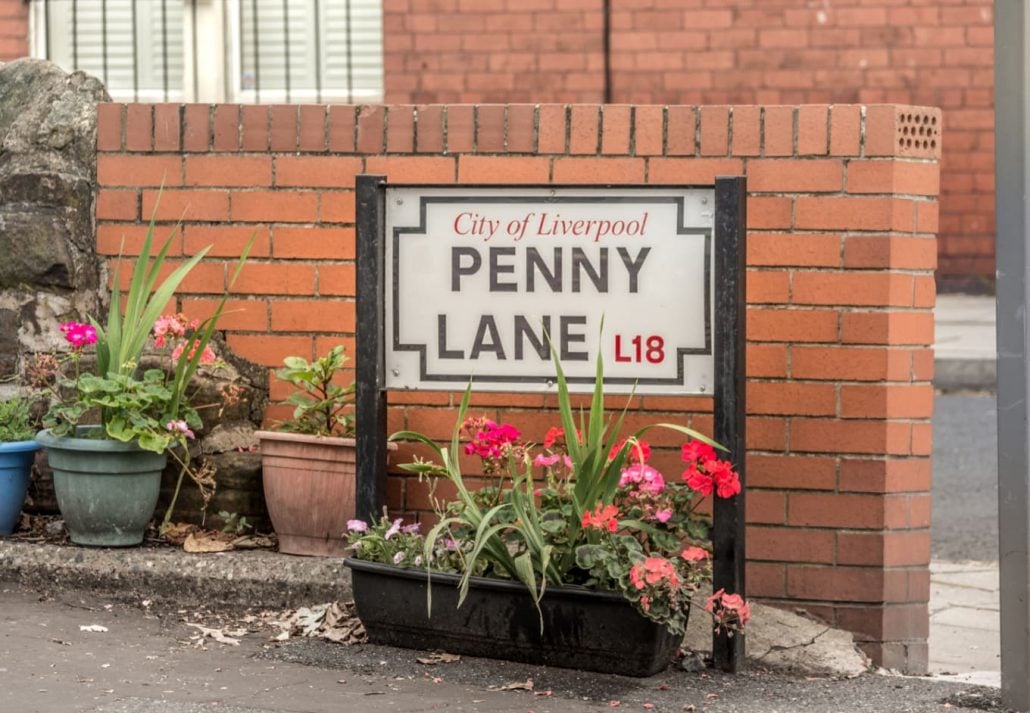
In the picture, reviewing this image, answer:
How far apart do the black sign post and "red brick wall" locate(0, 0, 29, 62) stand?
9.16 meters

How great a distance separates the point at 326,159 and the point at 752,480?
1.55 meters

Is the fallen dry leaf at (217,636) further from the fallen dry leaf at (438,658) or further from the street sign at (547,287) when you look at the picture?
the street sign at (547,287)

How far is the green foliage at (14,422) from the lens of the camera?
4.59 meters

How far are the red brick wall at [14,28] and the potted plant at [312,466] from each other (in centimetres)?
871

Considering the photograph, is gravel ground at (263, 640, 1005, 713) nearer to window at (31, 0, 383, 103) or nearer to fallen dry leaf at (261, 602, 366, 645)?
fallen dry leaf at (261, 602, 366, 645)

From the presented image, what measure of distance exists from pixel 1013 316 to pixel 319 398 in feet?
6.59

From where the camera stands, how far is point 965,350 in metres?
10.9

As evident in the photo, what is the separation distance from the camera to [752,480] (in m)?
4.42

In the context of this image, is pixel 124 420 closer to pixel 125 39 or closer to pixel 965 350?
pixel 965 350

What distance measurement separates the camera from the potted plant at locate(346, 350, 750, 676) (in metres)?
3.67

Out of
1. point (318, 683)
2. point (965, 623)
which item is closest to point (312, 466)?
point (318, 683)

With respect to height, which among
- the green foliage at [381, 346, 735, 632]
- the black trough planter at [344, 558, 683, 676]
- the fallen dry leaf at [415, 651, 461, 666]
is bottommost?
the fallen dry leaf at [415, 651, 461, 666]

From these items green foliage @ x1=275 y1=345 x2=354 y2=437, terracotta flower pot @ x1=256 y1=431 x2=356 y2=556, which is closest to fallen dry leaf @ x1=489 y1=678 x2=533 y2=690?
Result: terracotta flower pot @ x1=256 y1=431 x2=356 y2=556

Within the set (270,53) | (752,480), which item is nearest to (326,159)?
(752,480)
